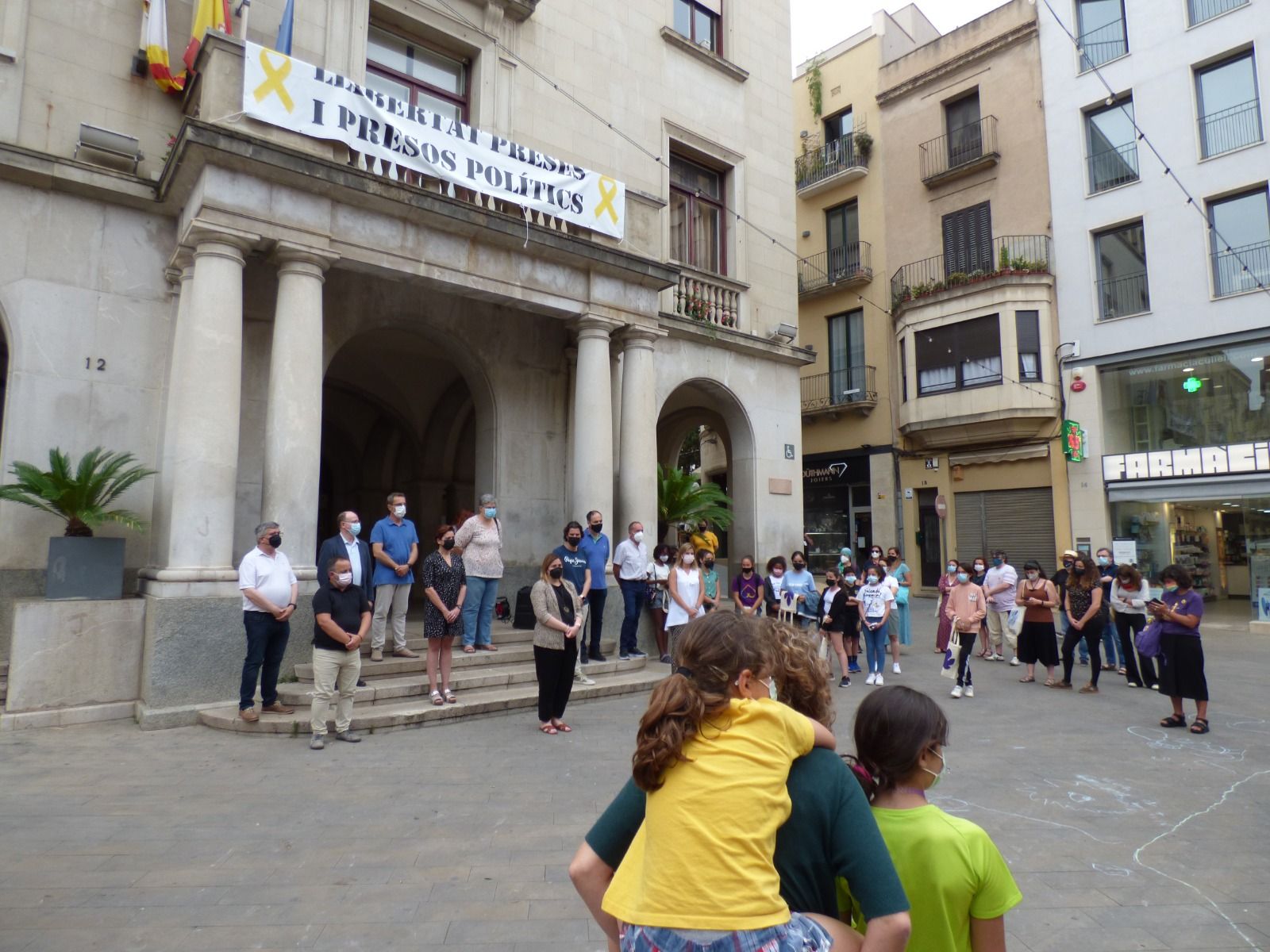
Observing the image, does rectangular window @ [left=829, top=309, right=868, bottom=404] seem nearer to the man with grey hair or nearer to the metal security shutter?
the metal security shutter

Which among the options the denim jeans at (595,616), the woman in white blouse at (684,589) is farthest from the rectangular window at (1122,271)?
the denim jeans at (595,616)

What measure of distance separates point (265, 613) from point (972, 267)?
22121 millimetres

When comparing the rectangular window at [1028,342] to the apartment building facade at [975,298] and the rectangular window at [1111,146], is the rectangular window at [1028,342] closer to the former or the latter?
the apartment building facade at [975,298]

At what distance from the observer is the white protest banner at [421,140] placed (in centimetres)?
884

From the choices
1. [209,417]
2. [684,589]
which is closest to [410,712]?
[209,417]

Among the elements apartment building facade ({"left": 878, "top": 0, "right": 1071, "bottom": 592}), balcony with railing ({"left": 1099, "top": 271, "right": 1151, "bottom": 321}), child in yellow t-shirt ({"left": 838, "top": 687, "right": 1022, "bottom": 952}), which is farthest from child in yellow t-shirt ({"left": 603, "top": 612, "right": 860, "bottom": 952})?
balcony with railing ({"left": 1099, "top": 271, "right": 1151, "bottom": 321})

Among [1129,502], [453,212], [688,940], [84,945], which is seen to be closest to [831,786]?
[688,940]

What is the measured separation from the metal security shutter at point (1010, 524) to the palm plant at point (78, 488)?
20829 millimetres

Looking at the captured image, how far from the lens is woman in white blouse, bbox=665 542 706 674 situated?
10.5 meters

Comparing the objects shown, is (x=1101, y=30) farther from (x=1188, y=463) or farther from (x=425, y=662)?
(x=425, y=662)

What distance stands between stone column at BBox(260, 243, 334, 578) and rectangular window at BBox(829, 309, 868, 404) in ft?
65.8

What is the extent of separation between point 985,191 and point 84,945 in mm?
25843

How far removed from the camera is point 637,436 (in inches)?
477

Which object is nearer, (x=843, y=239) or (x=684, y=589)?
(x=684, y=589)
